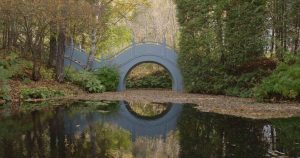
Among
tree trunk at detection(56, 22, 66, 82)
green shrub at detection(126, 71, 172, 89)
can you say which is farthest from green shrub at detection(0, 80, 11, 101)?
green shrub at detection(126, 71, 172, 89)

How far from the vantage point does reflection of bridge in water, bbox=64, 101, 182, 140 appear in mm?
8445

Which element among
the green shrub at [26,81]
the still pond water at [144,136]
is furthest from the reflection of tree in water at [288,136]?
the green shrub at [26,81]

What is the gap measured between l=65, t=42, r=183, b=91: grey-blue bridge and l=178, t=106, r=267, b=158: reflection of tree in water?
12.9 m

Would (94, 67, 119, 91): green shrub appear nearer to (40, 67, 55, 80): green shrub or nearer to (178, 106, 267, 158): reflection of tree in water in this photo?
(40, 67, 55, 80): green shrub

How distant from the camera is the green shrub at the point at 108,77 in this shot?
2238 centimetres

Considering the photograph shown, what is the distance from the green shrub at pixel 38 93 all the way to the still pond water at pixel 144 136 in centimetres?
478

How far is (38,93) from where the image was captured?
16.4 metres

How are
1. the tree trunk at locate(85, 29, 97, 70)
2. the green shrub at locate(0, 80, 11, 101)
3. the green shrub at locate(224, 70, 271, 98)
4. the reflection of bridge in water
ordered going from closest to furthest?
1. the reflection of bridge in water
2. the green shrub at locate(0, 80, 11, 101)
3. the green shrub at locate(224, 70, 271, 98)
4. the tree trunk at locate(85, 29, 97, 70)

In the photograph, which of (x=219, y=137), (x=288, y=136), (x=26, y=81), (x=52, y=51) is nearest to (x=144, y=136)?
(x=219, y=137)

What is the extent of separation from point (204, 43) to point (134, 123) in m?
10.5

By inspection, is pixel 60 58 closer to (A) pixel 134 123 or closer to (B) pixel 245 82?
(B) pixel 245 82

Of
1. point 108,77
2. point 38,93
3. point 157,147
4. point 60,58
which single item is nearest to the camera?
point 157,147

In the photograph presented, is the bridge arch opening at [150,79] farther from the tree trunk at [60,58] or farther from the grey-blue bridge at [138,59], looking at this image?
the tree trunk at [60,58]

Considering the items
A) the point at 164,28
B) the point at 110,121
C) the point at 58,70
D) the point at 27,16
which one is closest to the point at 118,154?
the point at 110,121
